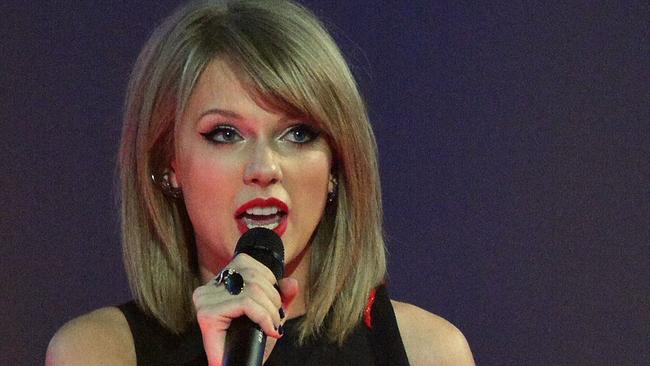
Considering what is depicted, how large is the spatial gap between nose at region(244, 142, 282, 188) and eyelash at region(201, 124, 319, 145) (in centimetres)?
4

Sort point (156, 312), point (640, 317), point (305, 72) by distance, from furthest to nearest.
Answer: point (640, 317), point (156, 312), point (305, 72)

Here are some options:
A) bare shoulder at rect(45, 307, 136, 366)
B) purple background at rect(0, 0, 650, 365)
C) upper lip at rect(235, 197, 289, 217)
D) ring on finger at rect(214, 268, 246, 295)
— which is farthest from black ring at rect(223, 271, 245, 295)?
purple background at rect(0, 0, 650, 365)

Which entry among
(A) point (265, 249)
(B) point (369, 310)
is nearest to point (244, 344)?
(A) point (265, 249)

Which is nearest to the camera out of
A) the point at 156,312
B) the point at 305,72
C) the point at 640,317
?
the point at 305,72

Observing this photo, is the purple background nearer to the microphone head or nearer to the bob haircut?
the bob haircut

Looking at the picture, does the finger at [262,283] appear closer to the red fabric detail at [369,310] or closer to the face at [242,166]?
the face at [242,166]

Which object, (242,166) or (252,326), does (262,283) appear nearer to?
(252,326)

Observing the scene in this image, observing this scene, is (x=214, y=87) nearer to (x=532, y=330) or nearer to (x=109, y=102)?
(x=109, y=102)

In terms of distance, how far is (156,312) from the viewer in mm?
1462

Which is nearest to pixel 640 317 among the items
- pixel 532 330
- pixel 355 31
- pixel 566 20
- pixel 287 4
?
pixel 532 330

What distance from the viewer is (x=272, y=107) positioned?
4.38ft

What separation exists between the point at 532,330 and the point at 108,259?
0.64 meters

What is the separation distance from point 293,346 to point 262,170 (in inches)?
11.4

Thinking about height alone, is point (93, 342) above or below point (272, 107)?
below
